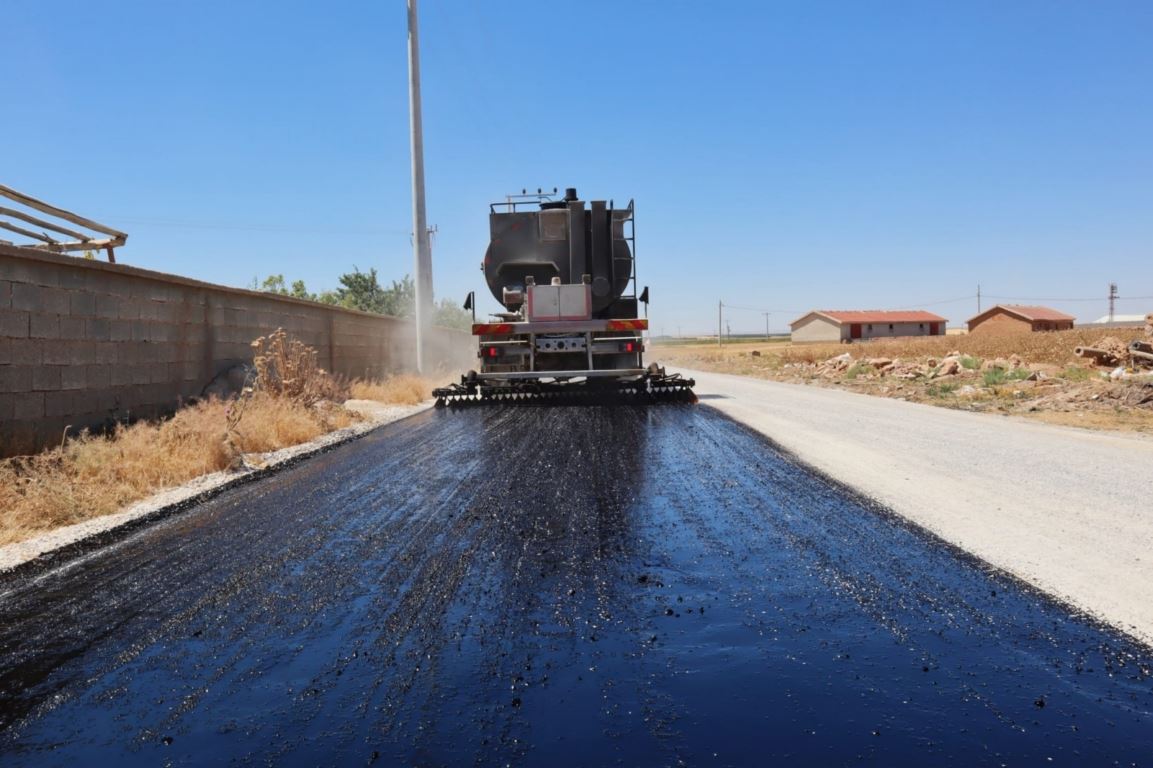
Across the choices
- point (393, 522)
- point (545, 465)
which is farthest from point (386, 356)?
point (393, 522)

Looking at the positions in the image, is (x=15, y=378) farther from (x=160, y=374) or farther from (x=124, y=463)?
(x=160, y=374)

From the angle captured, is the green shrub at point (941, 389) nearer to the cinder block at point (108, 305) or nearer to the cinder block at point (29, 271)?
the cinder block at point (108, 305)

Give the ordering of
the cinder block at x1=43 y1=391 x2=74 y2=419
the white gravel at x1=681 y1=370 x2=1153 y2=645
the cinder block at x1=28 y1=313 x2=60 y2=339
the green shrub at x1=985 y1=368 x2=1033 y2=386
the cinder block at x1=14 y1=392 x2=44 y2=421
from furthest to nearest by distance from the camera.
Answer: the green shrub at x1=985 y1=368 x2=1033 y2=386, the cinder block at x1=43 y1=391 x2=74 y2=419, the cinder block at x1=28 y1=313 x2=60 y2=339, the cinder block at x1=14 y1=392 x2=44 y2=421, the white gravel at x1=681 y1=370 x2=1153 y2=645

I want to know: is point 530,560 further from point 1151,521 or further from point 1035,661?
point 1151,521

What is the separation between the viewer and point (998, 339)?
142 feet

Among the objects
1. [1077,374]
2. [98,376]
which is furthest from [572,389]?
[1077,374]

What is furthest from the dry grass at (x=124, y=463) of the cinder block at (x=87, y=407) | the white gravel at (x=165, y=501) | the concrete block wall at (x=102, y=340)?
the concrete block wall at (x=102, y=340)

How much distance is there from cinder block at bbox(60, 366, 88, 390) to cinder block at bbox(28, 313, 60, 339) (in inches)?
15.6

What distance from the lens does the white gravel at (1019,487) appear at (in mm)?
4430

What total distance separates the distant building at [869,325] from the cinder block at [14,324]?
89975 millimetres

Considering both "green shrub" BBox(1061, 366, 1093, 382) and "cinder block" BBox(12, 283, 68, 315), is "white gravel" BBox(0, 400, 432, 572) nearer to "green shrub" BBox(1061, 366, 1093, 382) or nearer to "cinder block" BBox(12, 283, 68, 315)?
"cinder block" BBox(12, 283, 68, 315)

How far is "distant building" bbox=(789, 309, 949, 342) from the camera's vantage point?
93.0 m

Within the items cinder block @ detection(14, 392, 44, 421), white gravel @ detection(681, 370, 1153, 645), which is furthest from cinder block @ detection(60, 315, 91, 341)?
white gravel @ detection(681, 370, 1153, 645)

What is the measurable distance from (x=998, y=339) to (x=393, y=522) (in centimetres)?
4500
